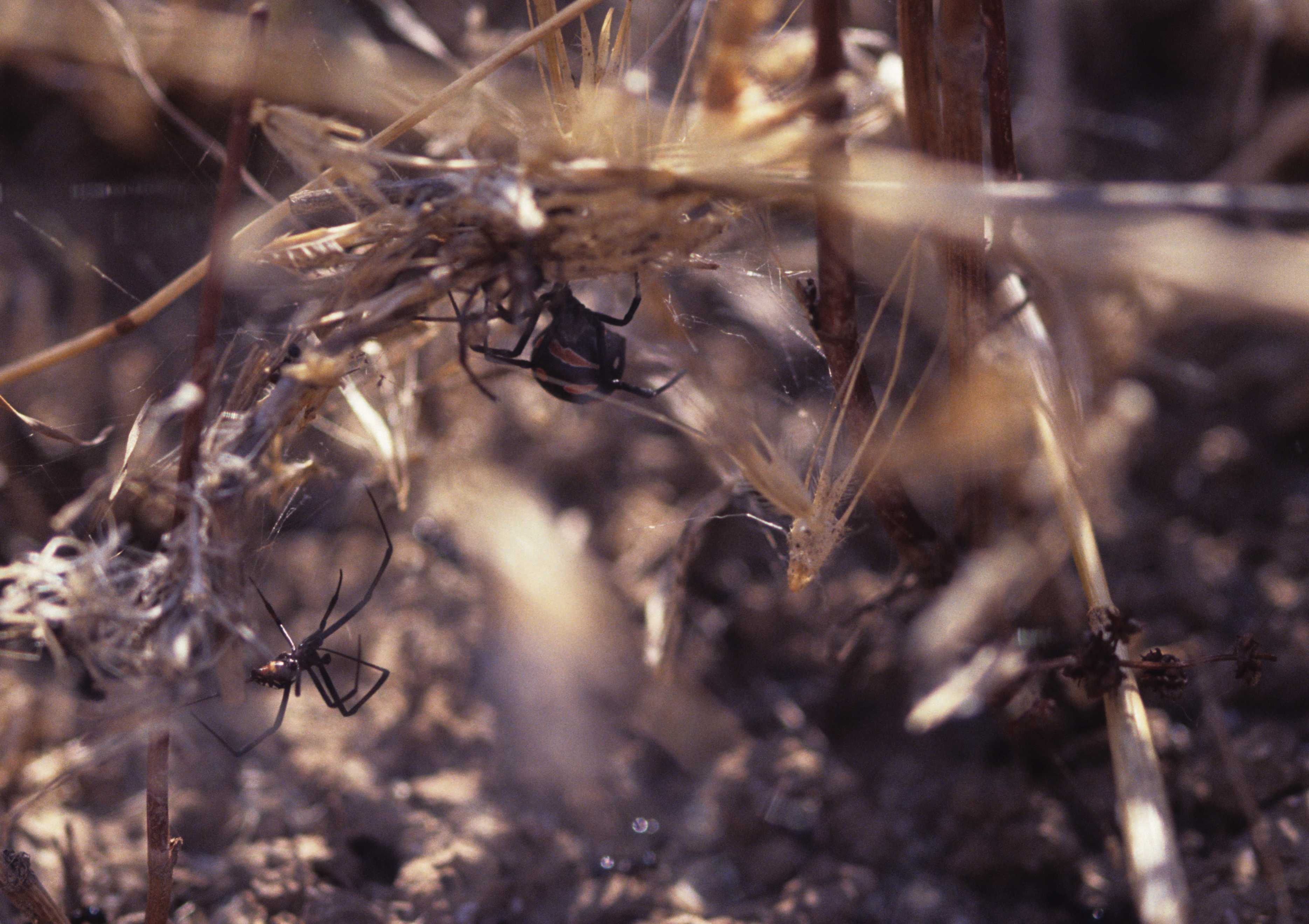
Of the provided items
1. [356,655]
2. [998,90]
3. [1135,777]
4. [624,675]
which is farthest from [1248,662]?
[356,655]

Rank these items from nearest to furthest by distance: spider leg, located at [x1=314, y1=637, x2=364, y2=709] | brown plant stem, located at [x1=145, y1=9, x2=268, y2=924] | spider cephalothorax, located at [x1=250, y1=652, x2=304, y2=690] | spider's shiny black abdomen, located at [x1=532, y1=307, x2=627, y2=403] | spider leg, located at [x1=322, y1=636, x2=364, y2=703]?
brown plant stem, located at [x1=145, y1=9, x2=268, y2=924] < spider's shiny black abdomen, located at [x1=532, y1=307, x2=627, y2=403] < spider cephalothorax, located at [x1=250, y1=652, x2=304, y2=690] < spider leg, located at [x1=314, y1=637, x2=364, y2=709] < spider leg, located at [x1=322, y1=636, x2=364, y2=703]

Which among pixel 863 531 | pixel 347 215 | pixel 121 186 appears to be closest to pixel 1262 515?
pixel 863 531

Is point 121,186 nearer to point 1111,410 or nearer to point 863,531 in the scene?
point 863,531

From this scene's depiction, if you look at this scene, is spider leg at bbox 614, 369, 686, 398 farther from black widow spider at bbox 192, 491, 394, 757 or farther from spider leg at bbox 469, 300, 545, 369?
black widow spider at bbox 192, 491, 394, 757

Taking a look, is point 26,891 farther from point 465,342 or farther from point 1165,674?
point 1165,674

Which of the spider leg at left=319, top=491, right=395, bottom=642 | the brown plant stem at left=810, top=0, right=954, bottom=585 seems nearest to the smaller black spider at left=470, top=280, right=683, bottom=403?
the brown plant stem at left=810, top=0, right=954, bottom=585

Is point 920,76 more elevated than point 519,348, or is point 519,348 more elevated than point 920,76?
point 920,76

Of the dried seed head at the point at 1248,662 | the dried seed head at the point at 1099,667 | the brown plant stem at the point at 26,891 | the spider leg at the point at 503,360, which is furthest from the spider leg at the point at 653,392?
the brown plant stem at the point at 26,891

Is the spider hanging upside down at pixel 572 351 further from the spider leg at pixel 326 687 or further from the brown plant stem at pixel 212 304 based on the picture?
the spider leg at pixel 326 687
